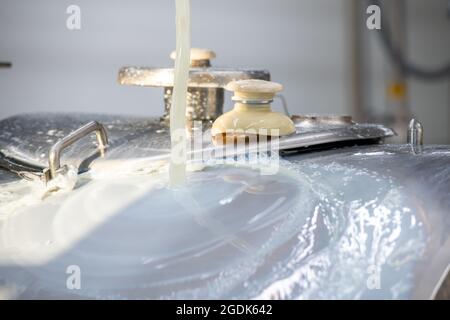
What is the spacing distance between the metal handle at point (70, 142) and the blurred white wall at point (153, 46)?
1.76 meters

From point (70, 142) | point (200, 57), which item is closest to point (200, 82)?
point (200, 57)

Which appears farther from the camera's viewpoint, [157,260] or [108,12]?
[108,12]

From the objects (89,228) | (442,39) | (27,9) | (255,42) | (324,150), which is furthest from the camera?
(442,39)

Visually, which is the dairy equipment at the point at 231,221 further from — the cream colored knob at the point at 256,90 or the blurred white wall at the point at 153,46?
the blurred white wall at the point at 153,46

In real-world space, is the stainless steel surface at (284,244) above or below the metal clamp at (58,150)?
below

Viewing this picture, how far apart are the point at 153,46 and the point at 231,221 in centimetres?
226

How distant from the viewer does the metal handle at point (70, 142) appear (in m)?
1.01

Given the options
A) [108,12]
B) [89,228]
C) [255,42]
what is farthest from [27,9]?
[89,228]

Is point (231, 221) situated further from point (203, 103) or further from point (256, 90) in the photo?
point (203, 103)

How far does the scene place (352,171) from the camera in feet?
3.13

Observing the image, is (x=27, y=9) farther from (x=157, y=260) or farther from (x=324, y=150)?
(x=157, y=260)

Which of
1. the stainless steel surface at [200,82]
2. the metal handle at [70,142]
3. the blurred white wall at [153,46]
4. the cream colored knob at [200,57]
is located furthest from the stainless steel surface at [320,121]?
the blurred white wall at [153,46]

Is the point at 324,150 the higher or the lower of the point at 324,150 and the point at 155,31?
the lower
